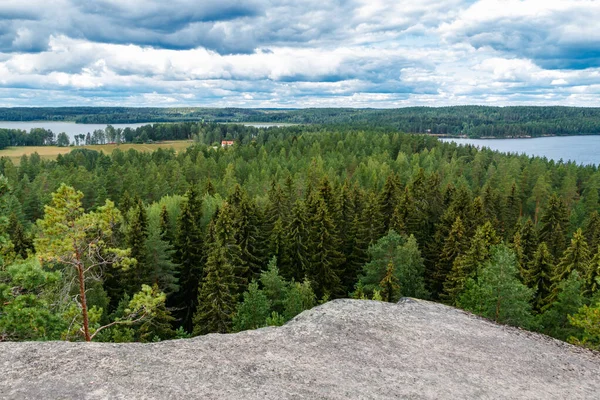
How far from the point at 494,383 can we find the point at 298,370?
171 inches

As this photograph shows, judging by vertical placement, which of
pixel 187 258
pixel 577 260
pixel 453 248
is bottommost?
pixel 187 258

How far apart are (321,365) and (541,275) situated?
83.6 ft

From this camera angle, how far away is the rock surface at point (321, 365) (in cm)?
860

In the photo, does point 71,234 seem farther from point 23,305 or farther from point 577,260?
point 577,260

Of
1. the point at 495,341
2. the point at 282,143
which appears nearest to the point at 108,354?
the point at 495,341

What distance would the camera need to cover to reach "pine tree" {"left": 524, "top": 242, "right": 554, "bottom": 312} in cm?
2964

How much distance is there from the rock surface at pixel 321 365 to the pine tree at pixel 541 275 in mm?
19177

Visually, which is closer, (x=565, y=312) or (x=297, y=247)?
(x=565, y=312)

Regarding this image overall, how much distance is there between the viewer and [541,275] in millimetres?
29844

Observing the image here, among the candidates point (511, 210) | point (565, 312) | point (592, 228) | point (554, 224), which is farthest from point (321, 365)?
point (511, 210)

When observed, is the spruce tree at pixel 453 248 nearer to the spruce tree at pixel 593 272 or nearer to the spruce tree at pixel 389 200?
the spruce tree at pixel 593 272

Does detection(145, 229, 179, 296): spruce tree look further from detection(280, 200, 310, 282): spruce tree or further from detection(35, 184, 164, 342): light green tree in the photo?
detection(35, 184, 164, 342): light green tree

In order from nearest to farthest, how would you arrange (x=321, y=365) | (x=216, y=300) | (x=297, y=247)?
(x=321, y=365) → (x=216, y=300) → (x=297, y=247)

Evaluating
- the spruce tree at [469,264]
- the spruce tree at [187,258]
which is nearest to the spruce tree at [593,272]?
the spruce tree at [469,264]
